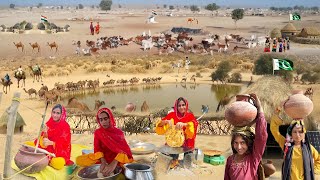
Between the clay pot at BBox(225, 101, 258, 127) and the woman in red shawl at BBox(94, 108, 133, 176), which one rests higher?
the clay pot at BBox(225, 101, 258, 127)

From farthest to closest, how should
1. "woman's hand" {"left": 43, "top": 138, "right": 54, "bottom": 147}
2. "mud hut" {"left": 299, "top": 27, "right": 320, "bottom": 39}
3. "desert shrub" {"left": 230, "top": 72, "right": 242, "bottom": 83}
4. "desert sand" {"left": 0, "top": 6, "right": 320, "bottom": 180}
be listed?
"mud hut" {"left": 299, "top": 27, "right": 320, "bottom": 39}, "desert shrub" {"left": 230, "top": 72, "right": 242, "bottom": 83}, "desert sand" {"left": 0, "top": 6, "right": 320, "bottom": 180}, "woman's hand" {"left": 43, "top": 138, "right": 54, "bottom": 147}

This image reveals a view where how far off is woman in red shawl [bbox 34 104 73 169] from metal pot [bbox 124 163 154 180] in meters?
1.12

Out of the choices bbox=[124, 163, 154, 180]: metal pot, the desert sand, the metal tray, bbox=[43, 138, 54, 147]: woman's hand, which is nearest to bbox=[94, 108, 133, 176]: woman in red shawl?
bbox=[124, 163, 154, 180]: metal pot

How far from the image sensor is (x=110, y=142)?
21.4ft

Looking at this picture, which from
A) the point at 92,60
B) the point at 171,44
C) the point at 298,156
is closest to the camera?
the point at 298,156

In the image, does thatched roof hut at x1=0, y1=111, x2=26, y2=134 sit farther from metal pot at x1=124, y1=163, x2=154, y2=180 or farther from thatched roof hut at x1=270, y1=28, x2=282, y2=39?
thatched roof hut at x1=270, y1=28, x2=282, y2=39

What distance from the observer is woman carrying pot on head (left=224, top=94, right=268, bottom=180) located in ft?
13.7

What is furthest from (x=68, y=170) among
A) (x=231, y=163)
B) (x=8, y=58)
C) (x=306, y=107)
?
(x=8, y=58)

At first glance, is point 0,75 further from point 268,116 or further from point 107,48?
point 268,116

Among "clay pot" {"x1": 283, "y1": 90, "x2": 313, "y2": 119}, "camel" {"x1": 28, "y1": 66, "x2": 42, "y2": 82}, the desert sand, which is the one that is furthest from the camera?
"camel" {"x1": 28, "y1": 66, "x2": 42, "y2": 82}

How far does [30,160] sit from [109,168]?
1.16 metres

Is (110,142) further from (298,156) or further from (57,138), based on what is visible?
(298,156)

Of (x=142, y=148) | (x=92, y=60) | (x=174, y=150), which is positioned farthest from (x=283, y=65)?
(x=92, y=60)

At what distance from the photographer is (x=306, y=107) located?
4605mm
